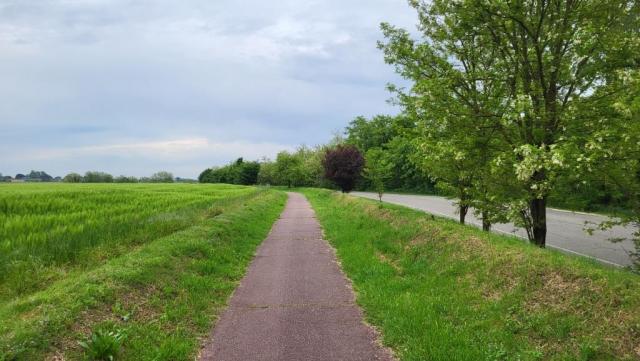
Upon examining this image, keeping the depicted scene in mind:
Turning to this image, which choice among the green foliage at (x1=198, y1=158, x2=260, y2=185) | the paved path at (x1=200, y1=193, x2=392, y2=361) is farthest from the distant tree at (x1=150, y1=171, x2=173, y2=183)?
the paved path at (x1=200, y1=193, x2=392, y2=361)

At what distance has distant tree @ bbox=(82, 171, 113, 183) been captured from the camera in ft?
236

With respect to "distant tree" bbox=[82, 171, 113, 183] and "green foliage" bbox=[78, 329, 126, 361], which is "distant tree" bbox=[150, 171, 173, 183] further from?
"green foliage" bbox=[78, 329, 126, 361]

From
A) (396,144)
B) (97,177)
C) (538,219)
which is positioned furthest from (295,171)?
(538,219)

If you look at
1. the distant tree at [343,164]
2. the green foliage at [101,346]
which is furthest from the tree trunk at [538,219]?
the distant tree at [343,164]

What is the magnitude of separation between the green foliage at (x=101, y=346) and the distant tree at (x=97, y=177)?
73652 millimetres

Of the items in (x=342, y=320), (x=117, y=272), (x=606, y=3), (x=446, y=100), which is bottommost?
(x=342, y=320)

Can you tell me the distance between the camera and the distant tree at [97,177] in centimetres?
7203

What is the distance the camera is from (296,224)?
20.5 meters

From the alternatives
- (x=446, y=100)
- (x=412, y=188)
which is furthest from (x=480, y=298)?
(x=412, y=188)

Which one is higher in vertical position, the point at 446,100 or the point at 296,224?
the point at 446,100

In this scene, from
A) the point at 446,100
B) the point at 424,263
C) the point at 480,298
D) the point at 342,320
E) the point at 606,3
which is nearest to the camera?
the point at 342,320

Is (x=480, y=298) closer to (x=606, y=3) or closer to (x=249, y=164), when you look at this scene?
(x=606, y=3)

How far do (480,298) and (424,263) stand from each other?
9.55ft

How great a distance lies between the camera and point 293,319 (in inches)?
265
